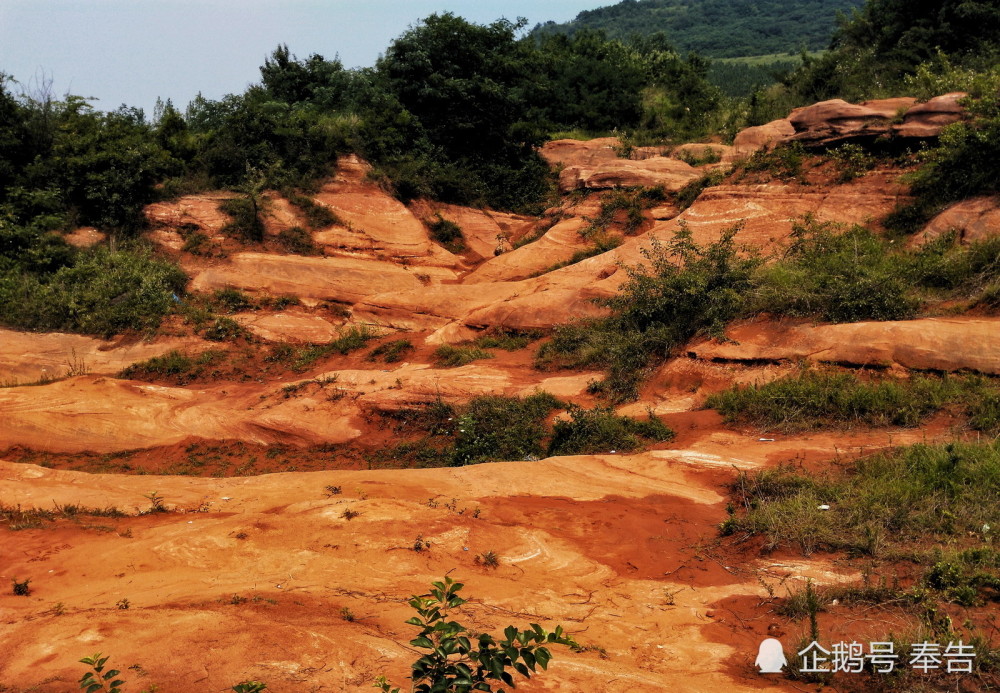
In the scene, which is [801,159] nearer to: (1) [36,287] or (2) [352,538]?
(2) [352,538]

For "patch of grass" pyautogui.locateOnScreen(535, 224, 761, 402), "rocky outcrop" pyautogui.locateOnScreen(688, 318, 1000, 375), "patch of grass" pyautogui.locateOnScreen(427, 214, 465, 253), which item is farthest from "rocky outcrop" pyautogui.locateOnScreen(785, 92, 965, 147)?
"patch of grass" pyautogui.locateOnScreen(427, 214, 465, 253)

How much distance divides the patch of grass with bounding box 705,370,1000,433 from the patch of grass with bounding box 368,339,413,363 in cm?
489

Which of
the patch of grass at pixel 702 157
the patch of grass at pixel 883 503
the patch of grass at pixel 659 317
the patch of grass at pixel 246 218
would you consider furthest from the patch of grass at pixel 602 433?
the patch of grass at pixel 702 157

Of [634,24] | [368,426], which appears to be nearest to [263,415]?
[368,426]

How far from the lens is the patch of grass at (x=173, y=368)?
10.9m

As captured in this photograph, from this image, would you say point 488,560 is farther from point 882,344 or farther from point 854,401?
point 882,344

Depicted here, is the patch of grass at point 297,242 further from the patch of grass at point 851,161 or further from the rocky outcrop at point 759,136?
the patch of grass at point 851,161

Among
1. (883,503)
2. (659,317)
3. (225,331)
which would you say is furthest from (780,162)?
(225,331)

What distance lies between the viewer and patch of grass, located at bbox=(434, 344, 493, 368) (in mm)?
10062

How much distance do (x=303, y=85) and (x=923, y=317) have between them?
15.0 metres

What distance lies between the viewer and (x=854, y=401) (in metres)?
6.52

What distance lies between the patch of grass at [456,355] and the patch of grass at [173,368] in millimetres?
3401

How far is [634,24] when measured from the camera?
6981cm

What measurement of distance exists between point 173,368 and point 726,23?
6920cm
